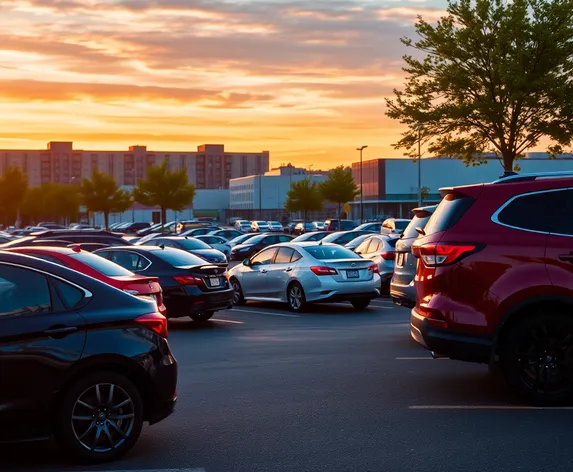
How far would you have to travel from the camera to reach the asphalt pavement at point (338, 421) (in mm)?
7121

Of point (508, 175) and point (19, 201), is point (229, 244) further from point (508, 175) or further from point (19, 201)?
point (19, 201)

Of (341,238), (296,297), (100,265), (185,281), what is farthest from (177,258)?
(341,238)

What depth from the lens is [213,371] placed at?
11.9 metres

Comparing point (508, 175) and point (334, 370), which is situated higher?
point (508, 175)

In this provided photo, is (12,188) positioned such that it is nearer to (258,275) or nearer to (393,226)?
(393,226)

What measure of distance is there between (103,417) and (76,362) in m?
0.45

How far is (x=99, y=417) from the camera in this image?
7090 millimetres

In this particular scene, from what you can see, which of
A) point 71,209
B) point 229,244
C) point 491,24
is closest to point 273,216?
point 71,209

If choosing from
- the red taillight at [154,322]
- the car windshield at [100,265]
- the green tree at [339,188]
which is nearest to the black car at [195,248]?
the car windshield at [100,265]

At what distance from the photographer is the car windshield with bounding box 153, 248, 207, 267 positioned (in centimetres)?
1834

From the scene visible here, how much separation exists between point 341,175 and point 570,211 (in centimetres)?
9247

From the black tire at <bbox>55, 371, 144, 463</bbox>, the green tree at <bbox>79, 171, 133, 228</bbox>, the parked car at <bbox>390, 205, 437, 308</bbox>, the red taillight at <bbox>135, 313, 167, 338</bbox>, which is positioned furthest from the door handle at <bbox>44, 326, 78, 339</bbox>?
the green tree at <bbox>79, 171, 133, 228</bbox>

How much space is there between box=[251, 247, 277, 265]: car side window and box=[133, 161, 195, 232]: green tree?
8071 cm

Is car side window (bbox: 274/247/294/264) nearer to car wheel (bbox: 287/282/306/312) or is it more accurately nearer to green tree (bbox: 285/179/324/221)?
car wheel (bbox: 287/282/306/312)
